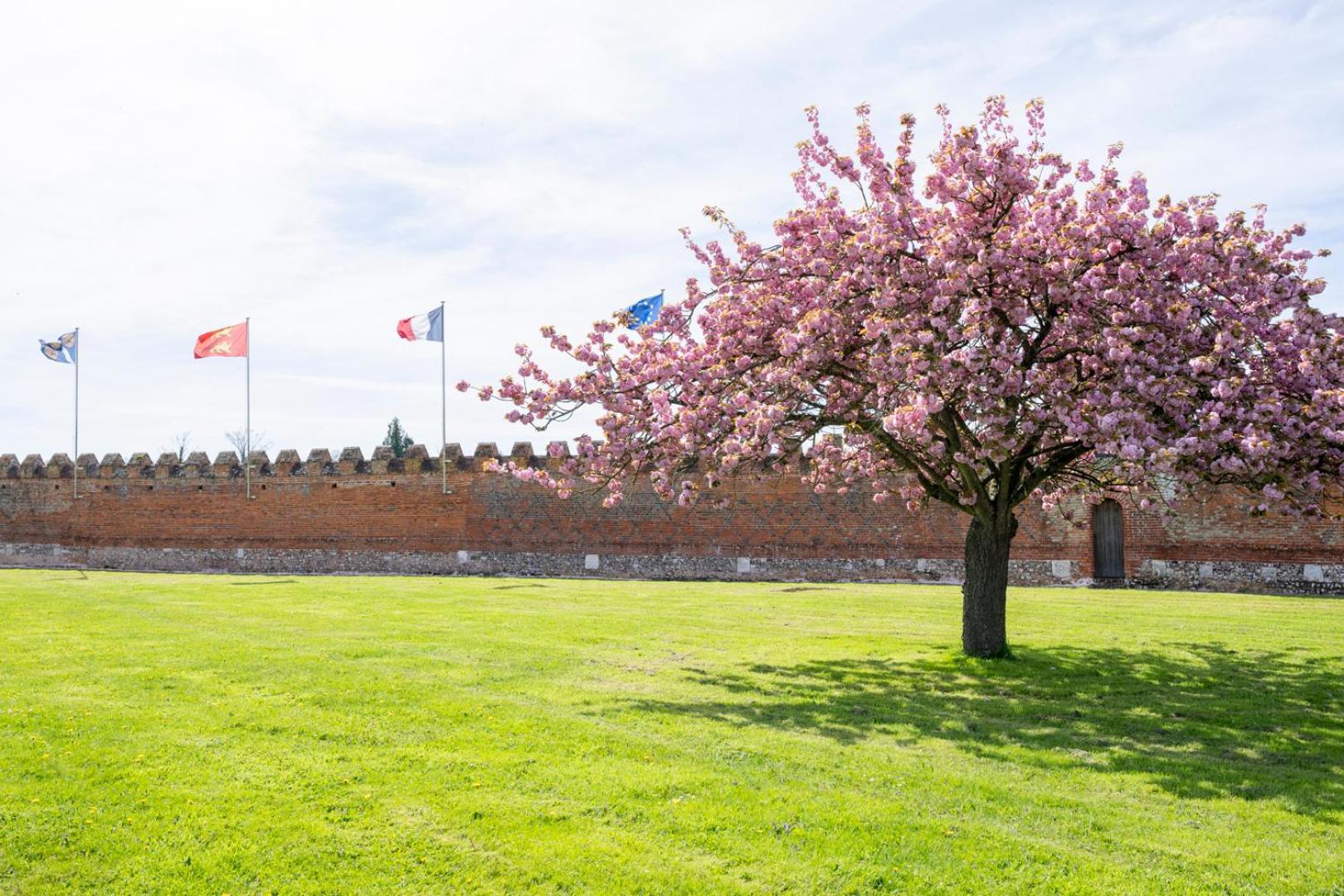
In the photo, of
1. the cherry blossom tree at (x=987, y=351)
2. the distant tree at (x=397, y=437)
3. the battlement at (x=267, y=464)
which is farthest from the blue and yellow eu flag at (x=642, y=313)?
the distant tree at (x=397, y=437)

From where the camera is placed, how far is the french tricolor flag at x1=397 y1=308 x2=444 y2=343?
29781 millimetres

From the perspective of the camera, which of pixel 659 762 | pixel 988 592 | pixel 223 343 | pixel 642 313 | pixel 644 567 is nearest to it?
pixel 659 762

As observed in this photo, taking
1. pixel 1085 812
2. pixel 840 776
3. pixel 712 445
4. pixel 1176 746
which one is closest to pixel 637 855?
pixel 840 776

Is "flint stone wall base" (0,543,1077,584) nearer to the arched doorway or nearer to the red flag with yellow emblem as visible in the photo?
the arched doorway

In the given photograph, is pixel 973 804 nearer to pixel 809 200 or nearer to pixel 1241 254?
pixel 1241 254

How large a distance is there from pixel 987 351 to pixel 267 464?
2736 centimetres

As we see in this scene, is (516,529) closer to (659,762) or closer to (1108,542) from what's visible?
(1108,542)

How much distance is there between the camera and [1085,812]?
657 centimetres

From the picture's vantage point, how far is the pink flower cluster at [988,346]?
985cm

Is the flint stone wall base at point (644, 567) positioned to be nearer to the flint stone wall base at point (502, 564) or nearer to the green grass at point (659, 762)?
the flint stone wall base at point (502, 564)

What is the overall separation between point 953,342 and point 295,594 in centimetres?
1546

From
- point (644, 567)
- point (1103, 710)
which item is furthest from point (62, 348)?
point (1103, 710)

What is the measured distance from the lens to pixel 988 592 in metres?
12.8

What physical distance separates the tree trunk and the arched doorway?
13.6 m
